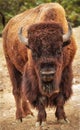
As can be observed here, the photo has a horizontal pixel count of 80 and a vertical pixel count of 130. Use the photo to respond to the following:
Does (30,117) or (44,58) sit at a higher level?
(44,58)

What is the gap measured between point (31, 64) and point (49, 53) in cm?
75

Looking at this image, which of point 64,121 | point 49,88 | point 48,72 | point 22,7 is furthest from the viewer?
point 22,7

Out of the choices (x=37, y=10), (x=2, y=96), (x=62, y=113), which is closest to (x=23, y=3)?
(x=2, y=96)

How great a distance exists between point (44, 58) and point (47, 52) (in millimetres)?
120

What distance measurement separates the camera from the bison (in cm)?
891

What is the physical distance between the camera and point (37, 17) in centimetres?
1058

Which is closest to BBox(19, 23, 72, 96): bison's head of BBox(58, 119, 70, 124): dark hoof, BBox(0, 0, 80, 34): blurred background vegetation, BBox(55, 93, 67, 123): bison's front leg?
BBox(55, 93, 67, 123): bison's front leg

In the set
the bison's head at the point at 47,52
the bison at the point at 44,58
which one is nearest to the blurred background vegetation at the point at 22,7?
the bison at the point at 44,58

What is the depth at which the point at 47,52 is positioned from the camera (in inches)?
348

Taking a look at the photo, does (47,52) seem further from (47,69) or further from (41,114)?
(41,114)

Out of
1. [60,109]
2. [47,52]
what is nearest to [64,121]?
[60,109]

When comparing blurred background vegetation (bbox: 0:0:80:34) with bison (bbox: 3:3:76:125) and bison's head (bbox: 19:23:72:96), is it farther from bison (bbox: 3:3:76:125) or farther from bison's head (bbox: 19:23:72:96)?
bison's head (bbox: 19:23:72:96)

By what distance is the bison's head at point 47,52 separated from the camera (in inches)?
346

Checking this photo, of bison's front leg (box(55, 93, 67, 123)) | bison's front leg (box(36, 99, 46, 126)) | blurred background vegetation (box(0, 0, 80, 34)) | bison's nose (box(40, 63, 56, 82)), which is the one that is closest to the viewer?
bison's nose (box(40, 63, 56, 82))
